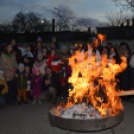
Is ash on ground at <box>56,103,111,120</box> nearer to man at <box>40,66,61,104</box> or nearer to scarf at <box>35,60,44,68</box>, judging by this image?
man at <box>40,66,61,104</box>

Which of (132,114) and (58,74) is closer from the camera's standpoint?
(132,114)

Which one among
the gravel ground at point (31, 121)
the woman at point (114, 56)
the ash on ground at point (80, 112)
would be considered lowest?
the gravel ground at point (31, 121)

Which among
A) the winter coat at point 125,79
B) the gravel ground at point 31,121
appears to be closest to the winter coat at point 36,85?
the gravel ground at point 31,121

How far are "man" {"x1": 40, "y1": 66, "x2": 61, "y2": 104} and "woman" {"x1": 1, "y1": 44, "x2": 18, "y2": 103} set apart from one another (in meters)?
1.02

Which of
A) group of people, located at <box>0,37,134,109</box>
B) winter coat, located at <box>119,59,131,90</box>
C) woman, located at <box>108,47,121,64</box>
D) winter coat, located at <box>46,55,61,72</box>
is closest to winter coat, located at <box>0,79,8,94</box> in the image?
group of people, located at <box>0,37,134,109</box>

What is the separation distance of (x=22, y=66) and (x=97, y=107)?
3.02 m

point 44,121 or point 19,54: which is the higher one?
point 19,54

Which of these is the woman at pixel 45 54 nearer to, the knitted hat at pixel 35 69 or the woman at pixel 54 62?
the woman at pixel 54 62

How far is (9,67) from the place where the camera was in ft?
20.8

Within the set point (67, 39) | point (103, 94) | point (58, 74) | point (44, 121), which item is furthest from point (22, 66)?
point (67, 39)

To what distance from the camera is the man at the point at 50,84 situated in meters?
6.57

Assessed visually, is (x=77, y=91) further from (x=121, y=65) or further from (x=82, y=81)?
(x=121, y=65)

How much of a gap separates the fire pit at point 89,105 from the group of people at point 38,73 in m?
1.20

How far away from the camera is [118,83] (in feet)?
23.2
